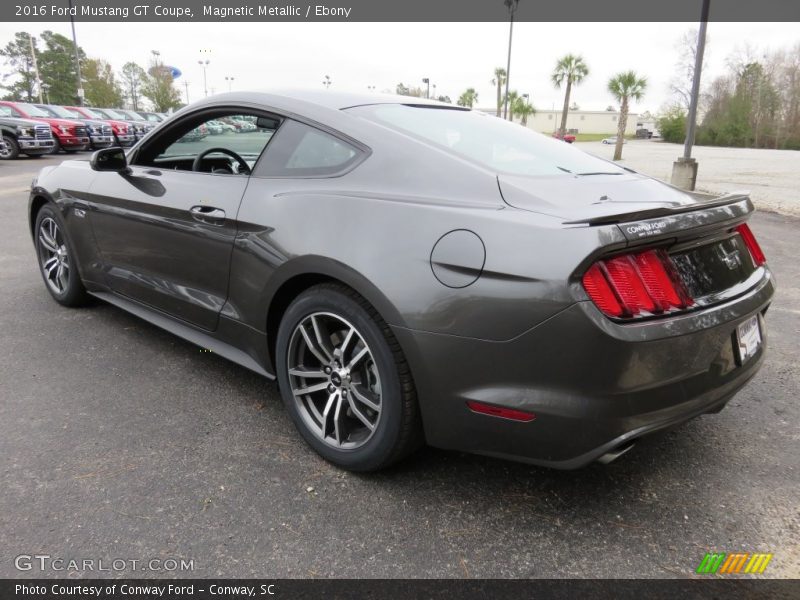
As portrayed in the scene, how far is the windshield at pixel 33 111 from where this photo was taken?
19.5 m

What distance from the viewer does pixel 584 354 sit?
1.75m

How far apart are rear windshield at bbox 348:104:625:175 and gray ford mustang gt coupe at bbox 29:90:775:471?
0.02 meters

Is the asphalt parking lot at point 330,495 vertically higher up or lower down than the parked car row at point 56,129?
lower down

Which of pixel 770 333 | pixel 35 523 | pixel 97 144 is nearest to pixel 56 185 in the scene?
pixel 35 523

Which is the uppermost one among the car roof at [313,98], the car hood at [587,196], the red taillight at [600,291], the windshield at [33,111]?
the windshield at [33,111]

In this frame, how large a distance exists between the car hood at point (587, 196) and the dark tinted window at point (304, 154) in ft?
2.36

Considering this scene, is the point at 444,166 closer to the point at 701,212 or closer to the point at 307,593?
the point at 701,212

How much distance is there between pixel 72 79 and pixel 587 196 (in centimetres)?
9711

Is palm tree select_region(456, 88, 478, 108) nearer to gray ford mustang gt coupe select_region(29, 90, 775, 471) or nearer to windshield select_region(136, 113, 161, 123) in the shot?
windshield select_region(136, 113, 161, 123)

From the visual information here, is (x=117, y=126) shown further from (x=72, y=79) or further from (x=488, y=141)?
(x=72, y=79)

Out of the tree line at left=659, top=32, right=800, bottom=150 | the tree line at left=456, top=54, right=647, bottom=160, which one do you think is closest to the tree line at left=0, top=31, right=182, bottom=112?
the tree line at left=456, top=54, right=647, bottom=160

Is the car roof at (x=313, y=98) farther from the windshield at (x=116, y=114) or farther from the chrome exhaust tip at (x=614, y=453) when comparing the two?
the windshield at (x=116, y=114)

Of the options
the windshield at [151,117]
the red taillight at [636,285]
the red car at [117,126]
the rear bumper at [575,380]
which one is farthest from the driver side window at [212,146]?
the windshield at [151,117]

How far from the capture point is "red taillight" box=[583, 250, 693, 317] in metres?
1.77
